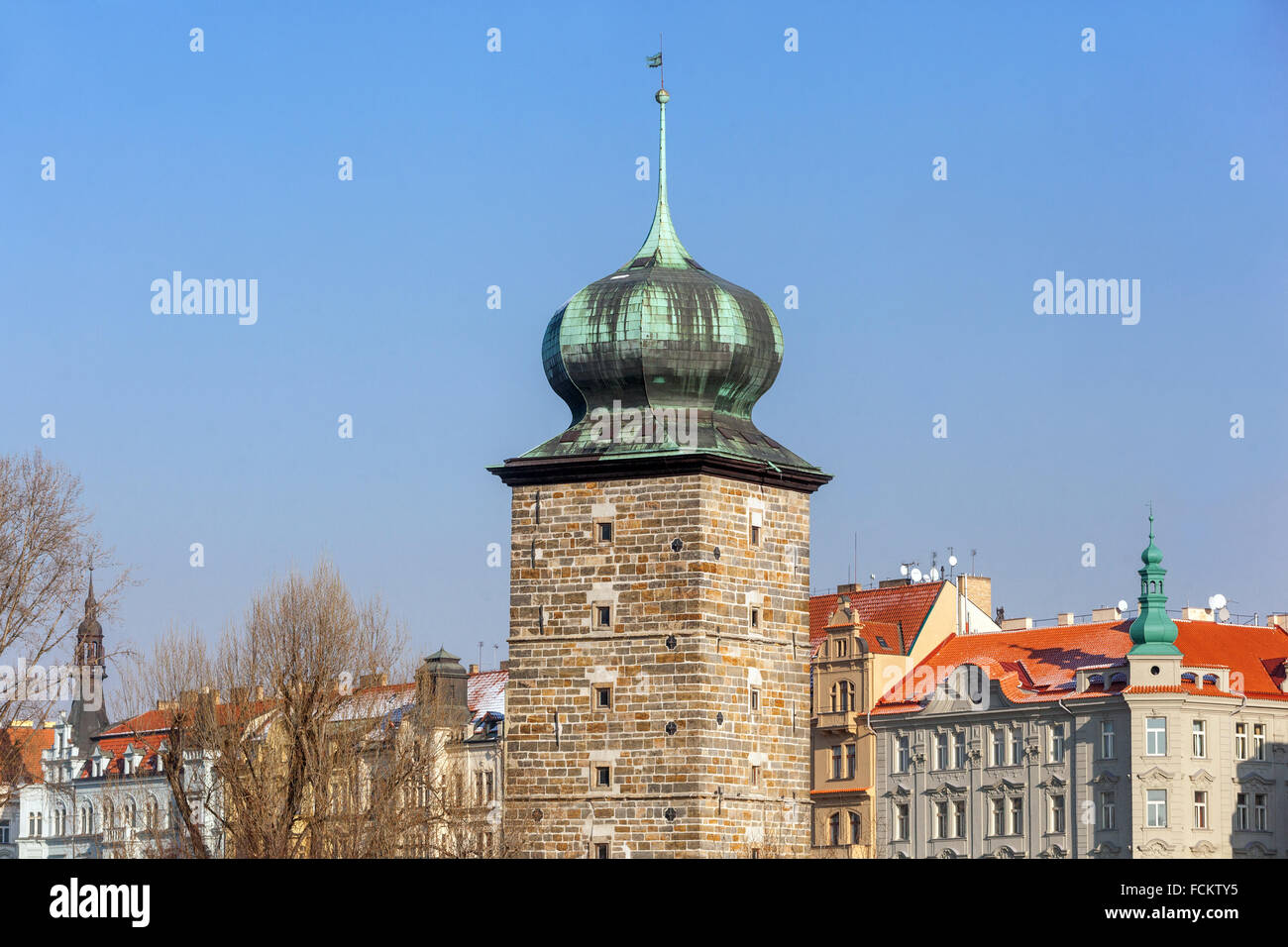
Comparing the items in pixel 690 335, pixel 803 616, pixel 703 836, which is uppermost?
pixel 690 335

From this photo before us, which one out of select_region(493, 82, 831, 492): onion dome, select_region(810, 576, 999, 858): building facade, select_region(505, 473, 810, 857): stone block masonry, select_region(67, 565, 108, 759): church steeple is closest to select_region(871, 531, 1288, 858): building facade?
select_region(810, 576, 999, 858): building facade

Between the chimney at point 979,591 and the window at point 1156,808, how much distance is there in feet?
47.3

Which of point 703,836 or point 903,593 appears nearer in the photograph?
point 703,836

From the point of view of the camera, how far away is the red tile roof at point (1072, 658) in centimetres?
7862

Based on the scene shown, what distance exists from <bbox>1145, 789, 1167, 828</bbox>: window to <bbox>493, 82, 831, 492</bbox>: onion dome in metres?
11.8

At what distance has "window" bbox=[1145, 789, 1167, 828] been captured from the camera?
246 ft

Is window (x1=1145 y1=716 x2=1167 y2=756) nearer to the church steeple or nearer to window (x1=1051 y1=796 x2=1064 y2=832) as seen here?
window (x1=1051 y1=796 x2=1064 y2=832)

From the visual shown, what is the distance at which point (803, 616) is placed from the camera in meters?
73.1

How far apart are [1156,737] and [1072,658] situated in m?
5.11
